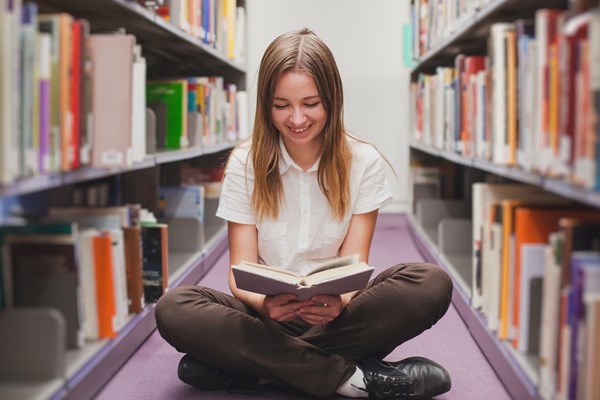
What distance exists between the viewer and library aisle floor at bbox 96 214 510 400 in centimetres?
176

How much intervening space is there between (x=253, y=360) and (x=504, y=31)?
0.98 metres

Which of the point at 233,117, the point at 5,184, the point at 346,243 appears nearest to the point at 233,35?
the point at 233,117

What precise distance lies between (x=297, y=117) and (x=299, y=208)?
0.90 feet

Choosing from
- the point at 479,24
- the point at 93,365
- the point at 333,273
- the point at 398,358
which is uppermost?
the point at 479,24

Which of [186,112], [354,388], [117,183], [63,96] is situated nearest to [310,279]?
[354,388]

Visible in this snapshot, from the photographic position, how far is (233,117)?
4258mm

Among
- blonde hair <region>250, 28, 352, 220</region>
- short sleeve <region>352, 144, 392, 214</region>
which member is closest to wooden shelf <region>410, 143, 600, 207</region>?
short sleeve <region>352, 144, 392, 214</region>

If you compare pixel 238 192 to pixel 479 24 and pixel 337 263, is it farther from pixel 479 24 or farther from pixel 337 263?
pixel 479 24

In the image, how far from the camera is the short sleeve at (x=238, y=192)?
1.88 meters

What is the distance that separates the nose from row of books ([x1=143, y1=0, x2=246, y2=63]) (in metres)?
0.80

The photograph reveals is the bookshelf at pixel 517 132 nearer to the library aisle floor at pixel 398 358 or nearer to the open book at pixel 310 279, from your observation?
the library aisle floor at pixel 398 358

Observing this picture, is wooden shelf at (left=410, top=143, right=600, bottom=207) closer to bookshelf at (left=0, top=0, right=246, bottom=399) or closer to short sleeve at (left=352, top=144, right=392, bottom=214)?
short sleeve at (left=352, top=144, right=392, bottom=214)

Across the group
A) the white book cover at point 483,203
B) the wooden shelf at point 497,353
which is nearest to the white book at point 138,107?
the white book cover at point 483,203

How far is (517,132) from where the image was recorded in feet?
5.69
